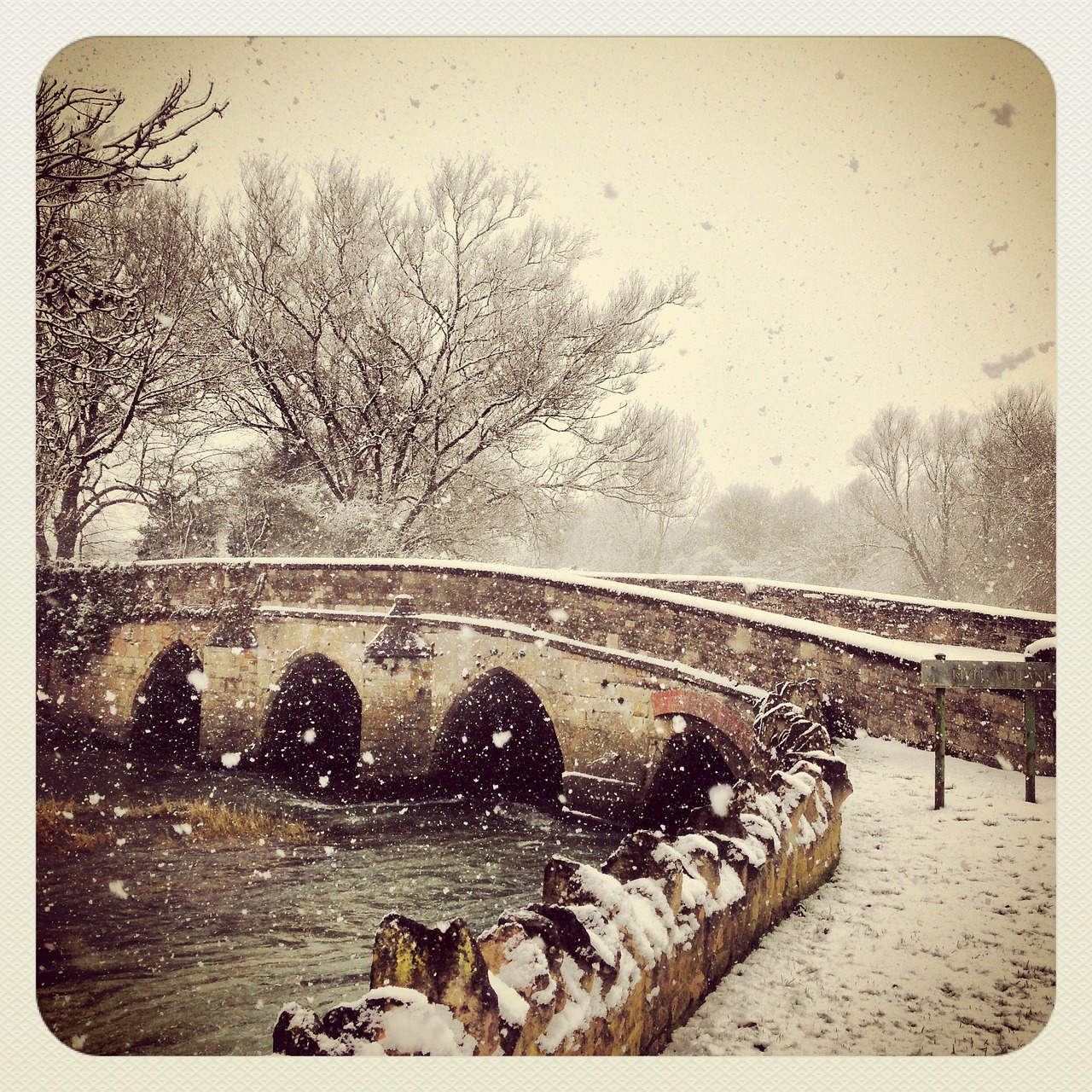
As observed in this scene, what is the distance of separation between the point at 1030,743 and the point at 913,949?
3.46 feet

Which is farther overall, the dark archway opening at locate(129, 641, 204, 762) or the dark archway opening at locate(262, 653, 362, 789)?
the dark archway opening at locate(262, 653, 362, 789)

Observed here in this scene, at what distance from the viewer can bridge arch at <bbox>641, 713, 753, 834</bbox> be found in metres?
Answer: 5.20

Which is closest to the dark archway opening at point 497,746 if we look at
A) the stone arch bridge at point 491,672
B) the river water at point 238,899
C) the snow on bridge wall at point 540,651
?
the stone arch bridge at point 491,672

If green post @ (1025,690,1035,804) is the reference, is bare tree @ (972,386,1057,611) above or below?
above

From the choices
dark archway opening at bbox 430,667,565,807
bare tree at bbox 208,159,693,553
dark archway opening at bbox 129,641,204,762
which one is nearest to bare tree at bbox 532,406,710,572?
bare tree at bbox 208,159,693,553

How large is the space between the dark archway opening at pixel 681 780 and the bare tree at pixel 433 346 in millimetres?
1880

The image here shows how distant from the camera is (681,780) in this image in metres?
5.46

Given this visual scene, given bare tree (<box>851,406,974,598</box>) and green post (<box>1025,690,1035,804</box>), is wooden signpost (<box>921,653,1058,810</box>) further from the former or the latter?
bare tree (<box>851,406,974,598</box>)

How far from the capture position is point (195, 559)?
4.80m

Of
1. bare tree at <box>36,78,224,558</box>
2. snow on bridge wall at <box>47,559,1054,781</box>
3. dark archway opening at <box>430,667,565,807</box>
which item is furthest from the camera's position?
dark archway opening at <box>430,667,565,807</box>

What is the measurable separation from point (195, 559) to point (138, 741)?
89.4 inches

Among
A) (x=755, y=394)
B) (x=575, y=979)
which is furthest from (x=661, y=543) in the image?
(x=575, y=979)

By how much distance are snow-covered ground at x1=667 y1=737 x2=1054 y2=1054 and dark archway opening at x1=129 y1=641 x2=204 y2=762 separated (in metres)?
5.55

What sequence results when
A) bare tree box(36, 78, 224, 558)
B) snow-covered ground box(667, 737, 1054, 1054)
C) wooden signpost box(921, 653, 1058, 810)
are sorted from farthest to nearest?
bare tree box(36, 78, 224, 558), wooden signpost box(921, 653, 1058, 810), snow-covered ground box(667, 737, 1054, 1054)
